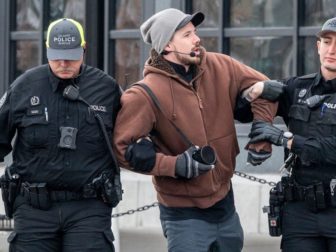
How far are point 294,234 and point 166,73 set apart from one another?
3.73 ft

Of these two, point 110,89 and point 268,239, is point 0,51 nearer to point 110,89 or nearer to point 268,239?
point 268,239

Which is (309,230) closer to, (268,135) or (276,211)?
(276,211)

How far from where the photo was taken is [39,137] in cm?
632

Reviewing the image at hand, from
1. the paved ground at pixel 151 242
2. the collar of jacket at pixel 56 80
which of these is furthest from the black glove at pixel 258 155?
the paved ground at pixel 151 242

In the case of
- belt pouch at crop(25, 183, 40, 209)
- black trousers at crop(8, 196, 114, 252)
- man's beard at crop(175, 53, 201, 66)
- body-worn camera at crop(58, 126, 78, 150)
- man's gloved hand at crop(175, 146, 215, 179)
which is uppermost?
man's beard at crop(175, 53, 201, 66)

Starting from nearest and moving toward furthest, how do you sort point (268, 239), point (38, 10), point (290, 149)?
point (290, 149) → point (268, 239) → point (38, 10)

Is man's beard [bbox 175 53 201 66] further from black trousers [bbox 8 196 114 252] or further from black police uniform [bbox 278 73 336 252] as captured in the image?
black trousers [bbox 8 196 114 252]

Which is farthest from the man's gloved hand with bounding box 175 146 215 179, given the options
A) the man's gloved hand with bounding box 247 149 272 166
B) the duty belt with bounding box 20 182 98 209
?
→ the duty belt with bounding box 20 182 98 209

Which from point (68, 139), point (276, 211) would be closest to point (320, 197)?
point (276, 211)

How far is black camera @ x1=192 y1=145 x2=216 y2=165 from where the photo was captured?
20.1ft

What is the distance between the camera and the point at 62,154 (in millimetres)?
6309

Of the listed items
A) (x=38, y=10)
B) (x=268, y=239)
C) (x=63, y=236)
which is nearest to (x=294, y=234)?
(x=63, y=236)

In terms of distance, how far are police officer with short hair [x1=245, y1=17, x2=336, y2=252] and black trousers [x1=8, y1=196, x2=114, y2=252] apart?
3.28 feet

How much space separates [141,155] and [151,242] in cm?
417
